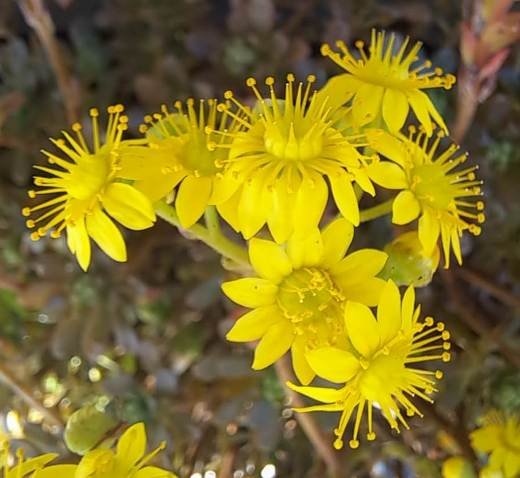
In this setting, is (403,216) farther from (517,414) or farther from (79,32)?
(79,32)

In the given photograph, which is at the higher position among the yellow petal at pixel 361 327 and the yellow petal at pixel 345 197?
the yellow petal at pixel 345 197

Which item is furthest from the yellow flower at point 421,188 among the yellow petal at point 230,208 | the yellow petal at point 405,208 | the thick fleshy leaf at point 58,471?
the thick fleshy leaf at point 58,471

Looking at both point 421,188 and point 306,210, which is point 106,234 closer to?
point 306,210

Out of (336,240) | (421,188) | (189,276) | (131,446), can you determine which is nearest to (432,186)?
(421,188)

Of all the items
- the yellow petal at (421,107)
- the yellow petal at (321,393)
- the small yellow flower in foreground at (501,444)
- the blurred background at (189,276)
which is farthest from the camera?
the blurred background at (189,276)

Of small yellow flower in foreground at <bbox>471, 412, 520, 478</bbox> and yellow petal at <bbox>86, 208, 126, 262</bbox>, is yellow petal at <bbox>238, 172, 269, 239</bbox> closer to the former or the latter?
yellow petal at <bbox>86, 208, 126, 262</bbox>

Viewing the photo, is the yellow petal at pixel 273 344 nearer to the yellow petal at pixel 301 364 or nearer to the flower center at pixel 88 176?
the yellow petal at pixel 301 364

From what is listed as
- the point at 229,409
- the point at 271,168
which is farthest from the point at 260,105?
the point at 229,409
